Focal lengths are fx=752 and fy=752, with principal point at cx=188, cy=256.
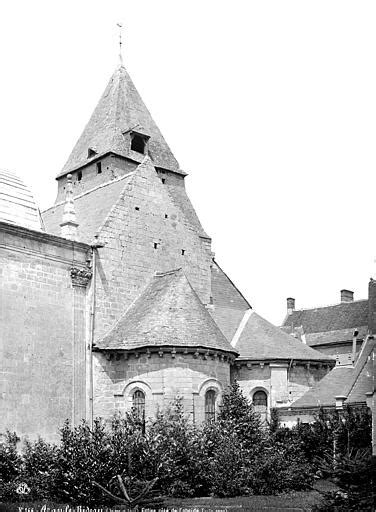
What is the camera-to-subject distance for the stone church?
27.0 m

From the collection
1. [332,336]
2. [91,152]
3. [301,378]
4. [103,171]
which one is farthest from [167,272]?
[332,336]

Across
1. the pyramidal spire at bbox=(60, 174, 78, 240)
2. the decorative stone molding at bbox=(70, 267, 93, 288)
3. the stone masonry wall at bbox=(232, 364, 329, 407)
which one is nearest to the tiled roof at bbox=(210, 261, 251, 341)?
the stone masonry wall at bbox=(232, 364, 329, 407)

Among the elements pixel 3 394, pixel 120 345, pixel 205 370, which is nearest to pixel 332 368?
pixel 205 370

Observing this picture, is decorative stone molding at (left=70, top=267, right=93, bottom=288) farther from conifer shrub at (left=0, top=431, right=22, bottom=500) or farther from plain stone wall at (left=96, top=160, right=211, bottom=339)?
conifer shrub at (left=0, top=431, right=22, bottom=500)

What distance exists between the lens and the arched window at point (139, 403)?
2789 centimetres

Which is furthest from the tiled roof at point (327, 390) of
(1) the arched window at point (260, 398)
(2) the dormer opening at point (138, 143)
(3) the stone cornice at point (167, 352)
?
(2) the dormer opening at point (138, 143)

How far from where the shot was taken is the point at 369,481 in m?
13.8

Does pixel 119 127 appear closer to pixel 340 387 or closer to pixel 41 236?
pixel 41 236

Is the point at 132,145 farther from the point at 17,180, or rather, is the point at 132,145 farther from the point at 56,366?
the point at 56,366

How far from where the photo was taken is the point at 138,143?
43781 millimetres

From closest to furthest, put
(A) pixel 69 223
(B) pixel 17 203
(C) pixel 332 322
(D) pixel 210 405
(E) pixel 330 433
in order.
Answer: (E) pixel 330 433 < (D) pixel 210 405 < (B) pixel 17 203 < (A) pixel 69 223 < (C) pixel 332 322

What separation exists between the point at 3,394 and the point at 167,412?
575cm

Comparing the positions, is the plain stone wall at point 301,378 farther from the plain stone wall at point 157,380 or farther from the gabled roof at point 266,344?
the plain stone wall at point 157,380

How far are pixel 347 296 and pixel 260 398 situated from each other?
34.0 m
